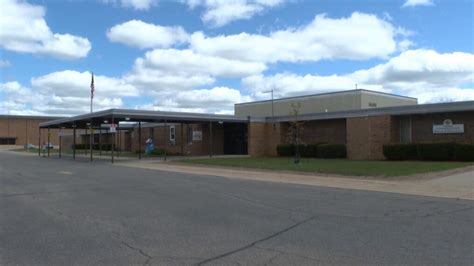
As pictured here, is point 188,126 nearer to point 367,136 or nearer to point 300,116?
point 300,116

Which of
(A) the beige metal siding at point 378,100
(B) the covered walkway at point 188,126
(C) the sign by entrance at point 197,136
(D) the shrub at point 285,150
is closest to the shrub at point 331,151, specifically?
(D) the shrub at point 285,150

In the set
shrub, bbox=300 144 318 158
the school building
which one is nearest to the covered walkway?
the school building

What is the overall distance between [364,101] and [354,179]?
28.7 meters

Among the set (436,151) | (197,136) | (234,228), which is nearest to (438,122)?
(436,151)

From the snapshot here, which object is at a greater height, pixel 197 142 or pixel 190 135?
pixel 190 135

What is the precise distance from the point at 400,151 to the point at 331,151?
5599 mm

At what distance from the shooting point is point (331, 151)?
32094 millimetres

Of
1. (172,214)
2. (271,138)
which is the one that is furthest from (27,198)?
(271,138)

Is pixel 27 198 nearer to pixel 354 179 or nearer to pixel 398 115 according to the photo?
pixel 354 179

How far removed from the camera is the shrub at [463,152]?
2422cm

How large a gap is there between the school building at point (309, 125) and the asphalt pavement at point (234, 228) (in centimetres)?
1549

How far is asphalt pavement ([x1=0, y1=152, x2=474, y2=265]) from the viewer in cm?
649

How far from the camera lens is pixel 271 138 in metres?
38.8

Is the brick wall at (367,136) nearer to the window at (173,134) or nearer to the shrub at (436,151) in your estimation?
the shrub at (436,151)
